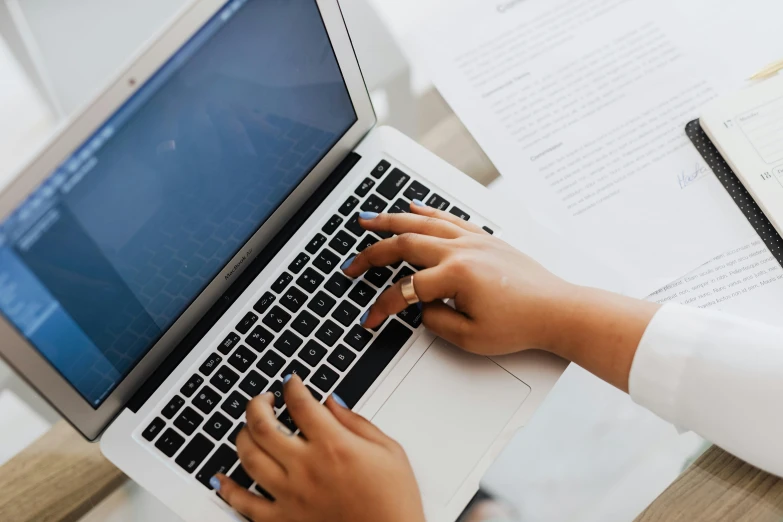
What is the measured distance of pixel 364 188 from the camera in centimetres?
67

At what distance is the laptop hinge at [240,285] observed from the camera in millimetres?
593

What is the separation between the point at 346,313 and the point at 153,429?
19 cm

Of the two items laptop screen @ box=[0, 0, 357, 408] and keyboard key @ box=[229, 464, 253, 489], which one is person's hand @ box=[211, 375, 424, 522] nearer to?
keyboard key @ box=[229, 464, 253, 489]

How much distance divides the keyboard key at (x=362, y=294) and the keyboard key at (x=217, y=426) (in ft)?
0.49

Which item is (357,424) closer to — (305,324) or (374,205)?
(305,324)

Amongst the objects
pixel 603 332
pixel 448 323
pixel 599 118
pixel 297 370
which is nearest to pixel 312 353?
pixel 297 370

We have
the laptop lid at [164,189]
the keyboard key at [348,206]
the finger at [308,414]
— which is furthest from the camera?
the keyboard key at [348,206]

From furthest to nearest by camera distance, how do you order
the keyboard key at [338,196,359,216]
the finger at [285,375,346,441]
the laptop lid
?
the keyboard key at [338,196,359,216]
the finger at [285,375,346,441]
the laptop lid

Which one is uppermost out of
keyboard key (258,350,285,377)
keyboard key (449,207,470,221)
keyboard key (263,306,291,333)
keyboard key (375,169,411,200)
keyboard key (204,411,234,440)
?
keyboard key (449,207,470,221)

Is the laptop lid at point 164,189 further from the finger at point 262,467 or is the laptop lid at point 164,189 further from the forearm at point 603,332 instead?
the forearm at point 603,332

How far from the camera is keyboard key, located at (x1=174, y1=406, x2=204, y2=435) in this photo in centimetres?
58

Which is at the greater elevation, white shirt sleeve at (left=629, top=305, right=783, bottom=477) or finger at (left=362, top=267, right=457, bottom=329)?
white shirt sleeve at (left=629, top=305, right=783, bottom=477)
